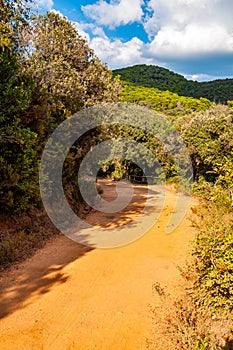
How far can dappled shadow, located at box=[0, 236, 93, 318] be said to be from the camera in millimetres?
6227

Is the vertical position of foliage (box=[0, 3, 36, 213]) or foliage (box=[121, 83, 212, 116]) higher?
foliage (box=[121, 83, 212, 116])

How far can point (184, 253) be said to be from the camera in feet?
30.3

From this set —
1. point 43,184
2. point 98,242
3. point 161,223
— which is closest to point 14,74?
point 43,184

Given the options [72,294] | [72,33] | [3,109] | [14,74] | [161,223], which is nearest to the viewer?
[72,294]

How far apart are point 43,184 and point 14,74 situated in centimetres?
437

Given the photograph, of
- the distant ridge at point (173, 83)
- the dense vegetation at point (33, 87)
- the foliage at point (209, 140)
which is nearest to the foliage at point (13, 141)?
the dense vegetation at point (33, 87)

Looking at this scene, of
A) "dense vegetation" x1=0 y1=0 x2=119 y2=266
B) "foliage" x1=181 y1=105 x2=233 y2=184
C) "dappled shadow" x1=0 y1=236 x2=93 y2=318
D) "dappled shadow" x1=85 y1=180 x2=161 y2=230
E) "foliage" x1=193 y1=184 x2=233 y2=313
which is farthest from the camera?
"foliage" x1=181 y1=105 x2=233 y2=184

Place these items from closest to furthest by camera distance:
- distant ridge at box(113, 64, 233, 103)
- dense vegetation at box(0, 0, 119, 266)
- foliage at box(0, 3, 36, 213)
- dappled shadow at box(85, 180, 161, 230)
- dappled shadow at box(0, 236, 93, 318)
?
dappled shadow at box(0, 236, 93, 318) → foliage at box(0, 3, 36, 213) → dense vegetation at box(0, 0, 119, 266) → dappled shadow at box(85, 180, 161, 230) → distant ridge at box(113, 64, 233, 103)

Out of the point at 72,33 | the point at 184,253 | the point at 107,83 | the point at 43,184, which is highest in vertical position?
the point at 72,33

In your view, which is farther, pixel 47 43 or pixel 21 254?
pixel 47 43

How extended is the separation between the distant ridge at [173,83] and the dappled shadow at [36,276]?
48273 mm

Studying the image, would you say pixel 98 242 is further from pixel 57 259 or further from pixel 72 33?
pixel 72 33

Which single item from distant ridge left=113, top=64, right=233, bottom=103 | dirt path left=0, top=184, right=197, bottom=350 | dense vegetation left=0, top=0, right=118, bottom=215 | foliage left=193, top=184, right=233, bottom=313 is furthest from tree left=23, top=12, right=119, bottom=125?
distant ridge left=113, top=64, right=233, bottom=103

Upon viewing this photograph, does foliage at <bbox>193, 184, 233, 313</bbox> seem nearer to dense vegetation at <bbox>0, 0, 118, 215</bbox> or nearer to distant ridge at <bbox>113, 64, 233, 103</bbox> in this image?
dense vegetation at <bbox>0, 0, 118, 215</bbox>
